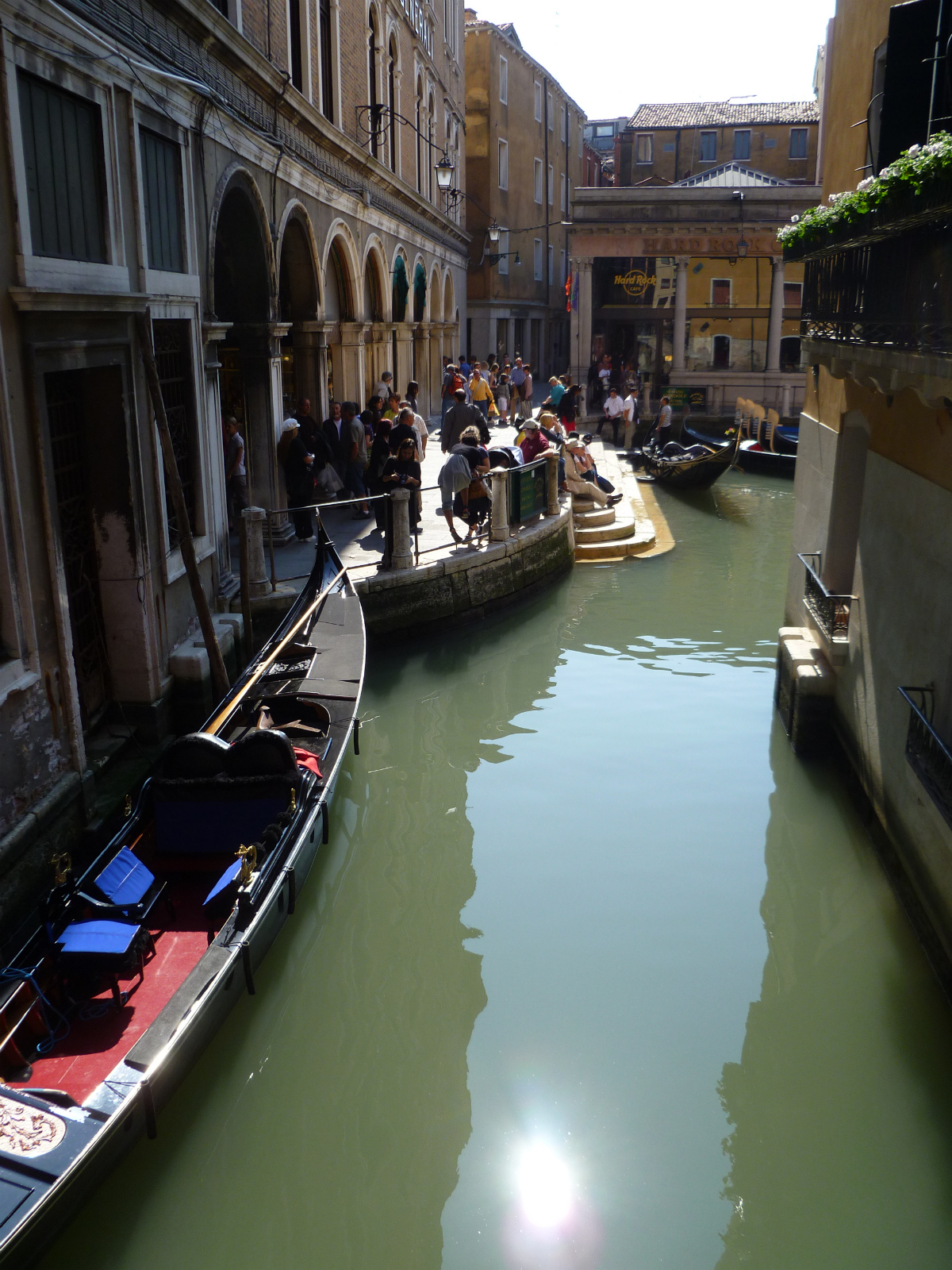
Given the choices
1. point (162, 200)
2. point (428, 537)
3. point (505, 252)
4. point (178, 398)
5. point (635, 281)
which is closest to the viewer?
point (162, 200)

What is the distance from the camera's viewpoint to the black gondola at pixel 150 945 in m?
3.50

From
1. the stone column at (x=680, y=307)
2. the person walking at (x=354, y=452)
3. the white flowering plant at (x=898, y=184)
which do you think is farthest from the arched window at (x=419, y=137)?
the white flowering plant at (x=898, y=184)

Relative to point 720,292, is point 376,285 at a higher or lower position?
lower

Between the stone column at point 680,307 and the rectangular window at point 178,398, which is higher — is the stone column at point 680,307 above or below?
above

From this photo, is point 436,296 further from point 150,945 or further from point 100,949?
point 100,949

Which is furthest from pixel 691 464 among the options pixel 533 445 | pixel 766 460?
pixel 533 445

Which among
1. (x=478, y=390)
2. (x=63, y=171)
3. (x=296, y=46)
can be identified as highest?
(x=296, y=46)

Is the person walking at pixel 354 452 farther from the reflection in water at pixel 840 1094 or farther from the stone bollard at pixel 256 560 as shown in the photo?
the reflection in water at pixel 840 1094

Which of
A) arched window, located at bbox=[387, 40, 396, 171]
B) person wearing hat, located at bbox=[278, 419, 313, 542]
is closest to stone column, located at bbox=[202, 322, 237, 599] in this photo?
person wearing hat, located at bbox=[278, 419, 313, 542]

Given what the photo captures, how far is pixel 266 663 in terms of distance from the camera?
23.5ft

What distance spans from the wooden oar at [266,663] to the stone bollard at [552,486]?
14.0 feet

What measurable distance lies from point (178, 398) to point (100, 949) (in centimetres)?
497

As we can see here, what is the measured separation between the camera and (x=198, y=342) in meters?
8.43

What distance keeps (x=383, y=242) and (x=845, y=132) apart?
10830mm
